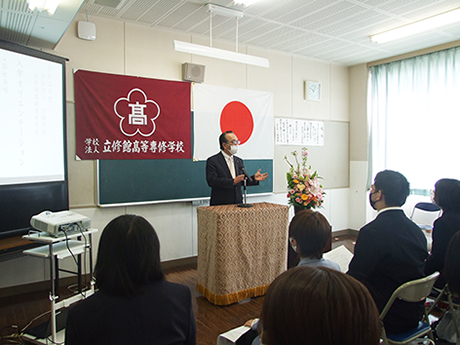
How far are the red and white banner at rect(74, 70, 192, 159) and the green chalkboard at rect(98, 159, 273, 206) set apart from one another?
0.31ft

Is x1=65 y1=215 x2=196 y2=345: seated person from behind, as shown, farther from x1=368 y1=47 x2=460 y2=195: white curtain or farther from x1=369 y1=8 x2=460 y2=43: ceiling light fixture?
x1=368 y1=47 x2=460 y2=195: white curtain

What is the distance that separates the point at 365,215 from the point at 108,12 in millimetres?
4943

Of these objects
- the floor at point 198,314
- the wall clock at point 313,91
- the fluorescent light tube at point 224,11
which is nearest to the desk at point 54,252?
the floor at point 198,314

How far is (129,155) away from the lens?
3.99 metres

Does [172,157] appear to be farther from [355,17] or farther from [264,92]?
[355,17]

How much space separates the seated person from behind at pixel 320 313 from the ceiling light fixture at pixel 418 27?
4.35 m

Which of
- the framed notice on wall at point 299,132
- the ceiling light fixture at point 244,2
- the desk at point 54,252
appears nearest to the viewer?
the desk at point 54,252

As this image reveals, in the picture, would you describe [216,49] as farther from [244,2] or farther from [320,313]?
[320,313]

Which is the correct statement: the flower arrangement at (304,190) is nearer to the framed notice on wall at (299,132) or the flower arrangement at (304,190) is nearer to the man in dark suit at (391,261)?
the man in dark suit at (391,261)

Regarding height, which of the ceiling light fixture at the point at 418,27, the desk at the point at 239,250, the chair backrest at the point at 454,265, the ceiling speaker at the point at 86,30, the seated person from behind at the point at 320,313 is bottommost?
the desk at the point at 239,250

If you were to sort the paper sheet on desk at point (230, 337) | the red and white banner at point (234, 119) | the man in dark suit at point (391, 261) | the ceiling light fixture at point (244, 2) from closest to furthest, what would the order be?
the paper sheet on desk at point (230, 337), the man in dark suit at point (391, 261), the ceiling light fixture at point (244, 2), the red and white banner at point (234, 119)

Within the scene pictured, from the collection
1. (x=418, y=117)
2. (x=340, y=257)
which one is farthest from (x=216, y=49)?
(x=418, y=117)

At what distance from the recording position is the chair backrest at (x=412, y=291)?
1.61 meters

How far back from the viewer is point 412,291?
1.63 metres
